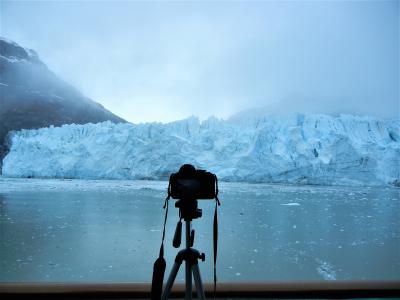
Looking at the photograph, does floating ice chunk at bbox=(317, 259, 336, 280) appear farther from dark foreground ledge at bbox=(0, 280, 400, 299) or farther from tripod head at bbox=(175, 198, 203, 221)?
tripod head at bbox=(175, 198, 203, 221)

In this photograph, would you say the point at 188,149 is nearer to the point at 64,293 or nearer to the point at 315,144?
the point at 315,144

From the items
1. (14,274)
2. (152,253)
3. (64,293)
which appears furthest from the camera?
(152,253)

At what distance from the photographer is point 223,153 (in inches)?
672

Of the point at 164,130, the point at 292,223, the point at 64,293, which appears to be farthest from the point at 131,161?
the point at 64,293

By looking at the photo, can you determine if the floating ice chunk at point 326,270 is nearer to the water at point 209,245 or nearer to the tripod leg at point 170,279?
the water at point 209,245

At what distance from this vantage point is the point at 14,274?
7.95 ft

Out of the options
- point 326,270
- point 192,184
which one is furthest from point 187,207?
point 326,270

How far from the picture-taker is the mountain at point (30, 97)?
24422 mm

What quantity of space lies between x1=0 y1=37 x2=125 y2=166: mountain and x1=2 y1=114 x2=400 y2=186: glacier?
5.24 metres

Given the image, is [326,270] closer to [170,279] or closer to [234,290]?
[234,290]

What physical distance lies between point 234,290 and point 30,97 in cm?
3109

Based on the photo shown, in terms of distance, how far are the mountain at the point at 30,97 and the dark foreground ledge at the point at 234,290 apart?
68.4 feet

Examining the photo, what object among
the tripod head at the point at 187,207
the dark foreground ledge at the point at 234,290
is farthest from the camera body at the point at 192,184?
the dark foreground ledge at the point at 234,290

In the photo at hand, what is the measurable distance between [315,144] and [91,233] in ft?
44.4
